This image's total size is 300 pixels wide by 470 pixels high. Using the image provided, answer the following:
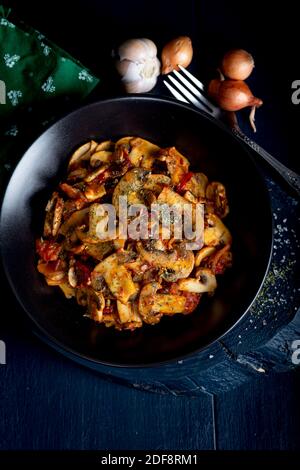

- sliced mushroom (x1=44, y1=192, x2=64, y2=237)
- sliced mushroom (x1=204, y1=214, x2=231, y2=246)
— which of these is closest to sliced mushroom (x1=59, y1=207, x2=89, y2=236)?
sliced mushroom (x1=44, y1=192, x2=64, y2=237)

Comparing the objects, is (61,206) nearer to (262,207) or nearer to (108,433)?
(262,207)

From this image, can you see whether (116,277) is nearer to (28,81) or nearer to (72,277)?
(72,277)

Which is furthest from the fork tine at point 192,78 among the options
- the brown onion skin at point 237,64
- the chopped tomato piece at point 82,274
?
the chopped tomato piece at point 82,274

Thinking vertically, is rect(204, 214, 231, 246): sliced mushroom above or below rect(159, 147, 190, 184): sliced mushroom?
below

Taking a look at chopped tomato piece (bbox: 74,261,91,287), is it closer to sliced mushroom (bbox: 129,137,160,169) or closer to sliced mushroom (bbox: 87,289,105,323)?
sliced mushroom (bbox: 87,289,105,323)

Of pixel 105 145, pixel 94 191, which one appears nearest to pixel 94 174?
pixel 94 191

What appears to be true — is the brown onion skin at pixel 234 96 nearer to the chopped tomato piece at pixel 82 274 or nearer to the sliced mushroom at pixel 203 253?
the sliced mushroom at pixel 203 253
